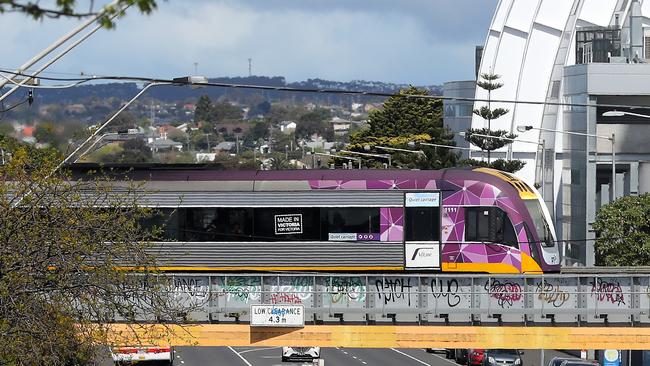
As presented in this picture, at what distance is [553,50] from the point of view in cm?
8475

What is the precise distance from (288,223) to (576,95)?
91.2ft

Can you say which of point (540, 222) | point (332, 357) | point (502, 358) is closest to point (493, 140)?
point (332, 357)

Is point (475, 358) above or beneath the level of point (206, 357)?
above

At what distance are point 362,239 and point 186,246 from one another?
4705mm

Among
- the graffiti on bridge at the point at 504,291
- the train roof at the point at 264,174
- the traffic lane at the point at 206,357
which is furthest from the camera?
the traffic lane at the point at 206,357

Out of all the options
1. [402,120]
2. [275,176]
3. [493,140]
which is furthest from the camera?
[402,120]

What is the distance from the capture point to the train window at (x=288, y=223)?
39.3 meters

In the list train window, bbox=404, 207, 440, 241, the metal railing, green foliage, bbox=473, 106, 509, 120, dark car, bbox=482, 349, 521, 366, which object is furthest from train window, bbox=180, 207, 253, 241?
green foliage, bbox=473, 106, 509, 120

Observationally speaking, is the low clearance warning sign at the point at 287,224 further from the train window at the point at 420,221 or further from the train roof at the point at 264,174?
the train window at the point at 420,221

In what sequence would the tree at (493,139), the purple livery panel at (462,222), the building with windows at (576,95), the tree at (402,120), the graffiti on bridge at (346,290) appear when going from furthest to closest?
the tree at (402,120) < the tree at (493,139) < the building with windows at (576,95) < the purple livery panel at (462,222) < the graffiti on bridge at (346,290)

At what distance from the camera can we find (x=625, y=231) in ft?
173

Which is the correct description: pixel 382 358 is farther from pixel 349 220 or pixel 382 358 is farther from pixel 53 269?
pixel 53 269

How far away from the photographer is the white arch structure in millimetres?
79750

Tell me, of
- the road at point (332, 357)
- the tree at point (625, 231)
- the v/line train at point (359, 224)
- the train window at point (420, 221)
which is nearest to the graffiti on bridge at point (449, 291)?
the v/line train at point (359, 224)
